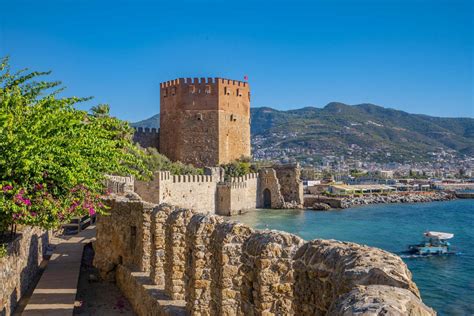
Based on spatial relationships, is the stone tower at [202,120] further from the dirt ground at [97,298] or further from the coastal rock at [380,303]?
the coastal rock at [380,303]

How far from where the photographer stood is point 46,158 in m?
8.02

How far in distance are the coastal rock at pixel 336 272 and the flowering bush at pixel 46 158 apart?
206 inches

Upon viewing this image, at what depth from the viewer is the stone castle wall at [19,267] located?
26.2 feet

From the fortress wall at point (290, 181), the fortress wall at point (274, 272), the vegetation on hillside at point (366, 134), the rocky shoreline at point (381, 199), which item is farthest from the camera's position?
the vegetation on hillside at point (366, 134)

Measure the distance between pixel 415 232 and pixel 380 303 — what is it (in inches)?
1373

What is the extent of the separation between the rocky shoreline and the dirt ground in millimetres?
38881

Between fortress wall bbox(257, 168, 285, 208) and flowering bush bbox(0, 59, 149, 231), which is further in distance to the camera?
fortress wall bbox(257, 168, 285, 208)

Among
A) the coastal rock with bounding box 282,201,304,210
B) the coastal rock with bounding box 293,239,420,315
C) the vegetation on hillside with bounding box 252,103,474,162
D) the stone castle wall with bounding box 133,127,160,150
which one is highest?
the vegetation on hillside with bounding box 252,103,474,162

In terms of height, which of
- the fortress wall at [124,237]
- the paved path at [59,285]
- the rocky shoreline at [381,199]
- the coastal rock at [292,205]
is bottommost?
the rocky shoreline at [381,199]

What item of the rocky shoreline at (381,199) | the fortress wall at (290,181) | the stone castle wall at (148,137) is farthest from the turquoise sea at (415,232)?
the stone castle wall at (148,137)

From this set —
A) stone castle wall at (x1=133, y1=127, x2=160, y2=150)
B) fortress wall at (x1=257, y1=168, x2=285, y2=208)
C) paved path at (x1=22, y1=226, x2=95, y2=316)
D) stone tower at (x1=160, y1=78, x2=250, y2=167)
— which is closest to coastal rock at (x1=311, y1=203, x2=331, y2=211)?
fortress wall at (x1=257, y1=168, x2=285, y2=208)

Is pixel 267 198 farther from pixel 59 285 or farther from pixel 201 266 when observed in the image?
pixel 201 266

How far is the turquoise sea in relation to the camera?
1852cm

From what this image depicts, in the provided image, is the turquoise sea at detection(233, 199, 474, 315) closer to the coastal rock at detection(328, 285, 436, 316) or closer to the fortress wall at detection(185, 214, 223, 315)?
the fortress wall at detection(185, 214, 223, 315)
